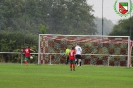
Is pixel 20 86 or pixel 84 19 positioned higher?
pixel 84 19

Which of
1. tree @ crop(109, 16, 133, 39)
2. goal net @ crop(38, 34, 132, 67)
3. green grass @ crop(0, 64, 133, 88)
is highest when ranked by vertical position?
tree @ crop(109, 16, 133, 39)

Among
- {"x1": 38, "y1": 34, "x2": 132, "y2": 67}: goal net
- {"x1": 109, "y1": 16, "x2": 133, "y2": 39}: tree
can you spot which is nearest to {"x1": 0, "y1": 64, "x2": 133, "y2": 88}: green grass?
{"x1": 38, "y1": 34, "x2": 132, "y2": 67}: goal net

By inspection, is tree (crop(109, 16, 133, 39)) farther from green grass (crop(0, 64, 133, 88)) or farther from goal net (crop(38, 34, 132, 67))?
green grass (crop(0, 64, 133, 88))

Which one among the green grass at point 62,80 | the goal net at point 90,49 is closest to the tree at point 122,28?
the goal net at point 90,49

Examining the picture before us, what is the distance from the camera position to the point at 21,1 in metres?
56.3

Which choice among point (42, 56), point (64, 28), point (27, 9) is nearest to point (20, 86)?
point (42, 56)

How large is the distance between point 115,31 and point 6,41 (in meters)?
10.3

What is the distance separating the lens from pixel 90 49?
48.4m

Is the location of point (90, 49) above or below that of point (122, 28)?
below

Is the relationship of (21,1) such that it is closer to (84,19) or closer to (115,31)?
(84,19)

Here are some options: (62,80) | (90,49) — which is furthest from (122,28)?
(62,80)

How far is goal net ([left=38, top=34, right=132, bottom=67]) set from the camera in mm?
47250

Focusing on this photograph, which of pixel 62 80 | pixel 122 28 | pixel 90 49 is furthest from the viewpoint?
pixel 122 28

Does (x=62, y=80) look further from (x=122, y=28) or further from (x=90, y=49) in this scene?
(x=122, y=28)
